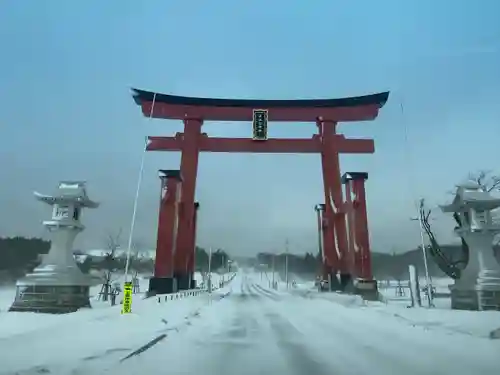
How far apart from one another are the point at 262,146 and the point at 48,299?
1285cm

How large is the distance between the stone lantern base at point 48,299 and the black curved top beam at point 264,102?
1168cm

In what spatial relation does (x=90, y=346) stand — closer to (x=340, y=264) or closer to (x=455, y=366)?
(x=455, y=366)

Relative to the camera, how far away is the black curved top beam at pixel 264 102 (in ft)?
73.3

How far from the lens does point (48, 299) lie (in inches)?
511

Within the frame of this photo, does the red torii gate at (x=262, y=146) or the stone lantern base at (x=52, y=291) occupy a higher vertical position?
the red torii gate at (x=262, y=146)

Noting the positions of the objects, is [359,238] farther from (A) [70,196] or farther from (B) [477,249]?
(A) [70,196]

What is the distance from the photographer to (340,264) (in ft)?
79.4

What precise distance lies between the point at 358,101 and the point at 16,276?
18.6m

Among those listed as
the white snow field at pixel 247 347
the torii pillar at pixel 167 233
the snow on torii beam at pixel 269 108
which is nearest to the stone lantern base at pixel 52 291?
the white snow field at pixel 247 347

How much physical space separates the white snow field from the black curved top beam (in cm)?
1361

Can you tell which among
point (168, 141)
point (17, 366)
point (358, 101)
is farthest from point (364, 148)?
point (17, 366)

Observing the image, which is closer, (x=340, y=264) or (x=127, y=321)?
(x=127, y=321)

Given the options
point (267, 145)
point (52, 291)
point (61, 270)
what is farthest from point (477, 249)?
point (52, 291)

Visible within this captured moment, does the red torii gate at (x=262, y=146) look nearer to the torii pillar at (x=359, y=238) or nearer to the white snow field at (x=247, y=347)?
the torii pillar at (x=359, y=238)
